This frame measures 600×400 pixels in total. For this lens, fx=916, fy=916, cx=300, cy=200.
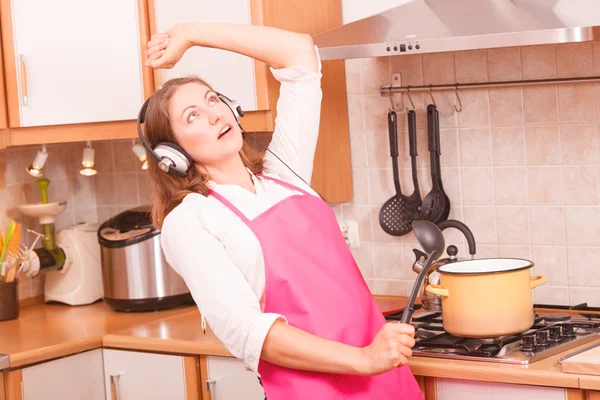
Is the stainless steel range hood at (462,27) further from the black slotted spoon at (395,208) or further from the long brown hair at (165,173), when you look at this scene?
the long brown hair at (165,173)

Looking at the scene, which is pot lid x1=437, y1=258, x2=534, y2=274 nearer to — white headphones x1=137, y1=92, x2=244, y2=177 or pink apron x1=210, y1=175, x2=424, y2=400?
pink apron x1=210, y1=175, x2=424, y2=400

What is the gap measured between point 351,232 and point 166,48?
106 cm

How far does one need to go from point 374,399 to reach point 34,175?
1.65 m

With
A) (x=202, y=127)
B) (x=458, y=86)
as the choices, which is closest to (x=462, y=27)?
(x=458, y=86)

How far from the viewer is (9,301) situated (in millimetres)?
2801

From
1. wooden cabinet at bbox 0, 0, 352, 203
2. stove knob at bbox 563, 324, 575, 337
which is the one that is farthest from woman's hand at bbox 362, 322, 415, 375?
wooden cabinet at bbox 0, 0, 352, 203

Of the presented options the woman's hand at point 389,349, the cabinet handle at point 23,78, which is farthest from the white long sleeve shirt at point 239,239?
the cabinet handle at point 23,78

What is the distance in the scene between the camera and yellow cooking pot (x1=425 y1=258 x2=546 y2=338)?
195 centimetres

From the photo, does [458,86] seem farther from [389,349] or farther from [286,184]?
[389,349]

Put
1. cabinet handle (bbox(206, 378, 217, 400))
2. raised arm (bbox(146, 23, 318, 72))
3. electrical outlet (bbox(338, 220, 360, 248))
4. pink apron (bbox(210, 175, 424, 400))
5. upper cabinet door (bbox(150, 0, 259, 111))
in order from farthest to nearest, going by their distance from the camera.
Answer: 1. electrical outlet (bbox(338, 220, 360, 248))
2. upper cabinet door (bbox(150, 0, 259, 111))
3. cabinet handle (bbox(206, 378, 217, 400))
4. raised arm (bbox(146, 23, 318, 72))
5. pink apron (bbox(210, 175, 424, 400))

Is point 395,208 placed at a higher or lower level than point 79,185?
lower

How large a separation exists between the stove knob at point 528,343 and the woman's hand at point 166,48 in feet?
3.12

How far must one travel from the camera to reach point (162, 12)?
8.43 ft

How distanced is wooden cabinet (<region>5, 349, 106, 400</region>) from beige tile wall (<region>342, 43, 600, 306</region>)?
34.5 inches
